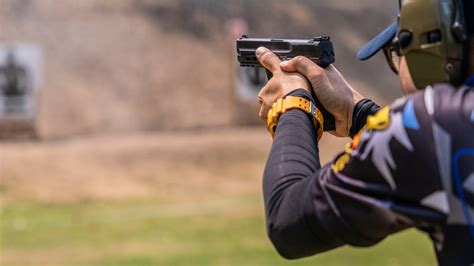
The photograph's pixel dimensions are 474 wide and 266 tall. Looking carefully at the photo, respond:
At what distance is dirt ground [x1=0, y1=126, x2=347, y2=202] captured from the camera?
13.7 meters

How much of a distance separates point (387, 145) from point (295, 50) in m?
0.53

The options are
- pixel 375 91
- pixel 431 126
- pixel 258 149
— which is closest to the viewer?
pixel 431 126

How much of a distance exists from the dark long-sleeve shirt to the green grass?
6.56 metres

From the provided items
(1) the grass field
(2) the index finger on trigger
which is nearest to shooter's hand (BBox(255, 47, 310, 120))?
(2) the index finger on trigger

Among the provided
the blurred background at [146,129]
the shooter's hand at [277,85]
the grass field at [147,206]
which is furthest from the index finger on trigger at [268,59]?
the grass field at [147,206]

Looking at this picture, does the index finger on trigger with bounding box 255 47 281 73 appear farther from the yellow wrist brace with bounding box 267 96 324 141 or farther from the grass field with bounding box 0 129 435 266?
the grass field with bounding box 0 129 435 266

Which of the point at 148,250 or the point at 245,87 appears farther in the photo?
the point at 245,87

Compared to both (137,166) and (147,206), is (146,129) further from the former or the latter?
(147,206)

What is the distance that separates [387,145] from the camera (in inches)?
65.1

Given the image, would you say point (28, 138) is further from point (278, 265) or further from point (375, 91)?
point (278, 265)

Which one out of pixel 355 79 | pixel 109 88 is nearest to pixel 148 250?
pixel 109 88

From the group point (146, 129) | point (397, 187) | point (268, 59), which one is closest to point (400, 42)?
point (397, 187)

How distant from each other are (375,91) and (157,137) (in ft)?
19.4

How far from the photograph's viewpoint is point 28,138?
17594 millimetres
